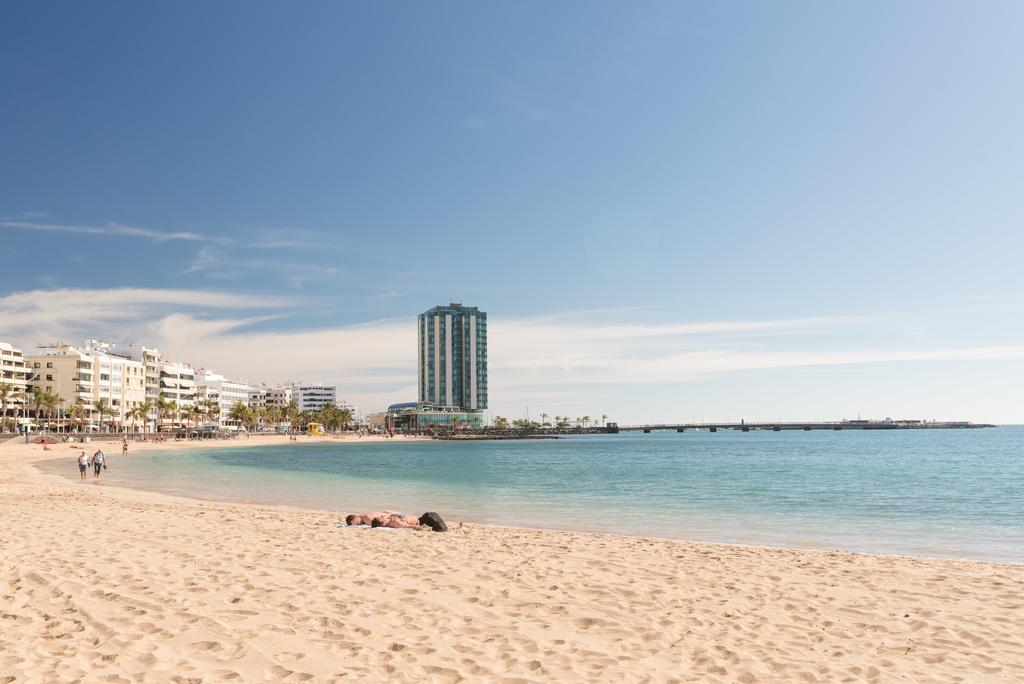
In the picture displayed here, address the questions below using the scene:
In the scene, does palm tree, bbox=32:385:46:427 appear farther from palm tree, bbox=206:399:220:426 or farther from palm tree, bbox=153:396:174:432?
palm tree, bbox=206:399:220:426

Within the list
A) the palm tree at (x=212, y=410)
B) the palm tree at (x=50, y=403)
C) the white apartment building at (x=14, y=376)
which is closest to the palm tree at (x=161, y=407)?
the palm tree at (x=212, y=410)

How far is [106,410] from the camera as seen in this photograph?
128750 mm

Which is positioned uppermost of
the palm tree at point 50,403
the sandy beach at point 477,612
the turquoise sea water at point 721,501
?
the palm tree at point 50,403

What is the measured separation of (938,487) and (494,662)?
42.0 m

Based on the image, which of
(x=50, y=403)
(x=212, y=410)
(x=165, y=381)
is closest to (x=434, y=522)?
(x=50, y=403)

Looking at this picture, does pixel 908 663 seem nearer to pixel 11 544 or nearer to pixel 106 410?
pixel 11 544

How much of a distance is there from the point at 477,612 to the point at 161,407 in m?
153

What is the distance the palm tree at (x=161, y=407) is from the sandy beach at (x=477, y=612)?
141 m

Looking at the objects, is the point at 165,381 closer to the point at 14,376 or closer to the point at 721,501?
the point at 14,376

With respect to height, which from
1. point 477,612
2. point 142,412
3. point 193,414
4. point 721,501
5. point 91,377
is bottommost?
point 721,501

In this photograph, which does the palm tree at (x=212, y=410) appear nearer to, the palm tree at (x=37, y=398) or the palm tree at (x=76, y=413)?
the palm tree at (x=76, y=413)

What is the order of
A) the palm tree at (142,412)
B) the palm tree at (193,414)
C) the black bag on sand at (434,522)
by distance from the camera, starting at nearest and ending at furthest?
1. the black bag on sand at (434,522)
2. the palm tree at (142,412)
3. the palm tree at (193,414)

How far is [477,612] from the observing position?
30.5ft

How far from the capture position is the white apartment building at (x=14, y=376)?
→ 11875cm
